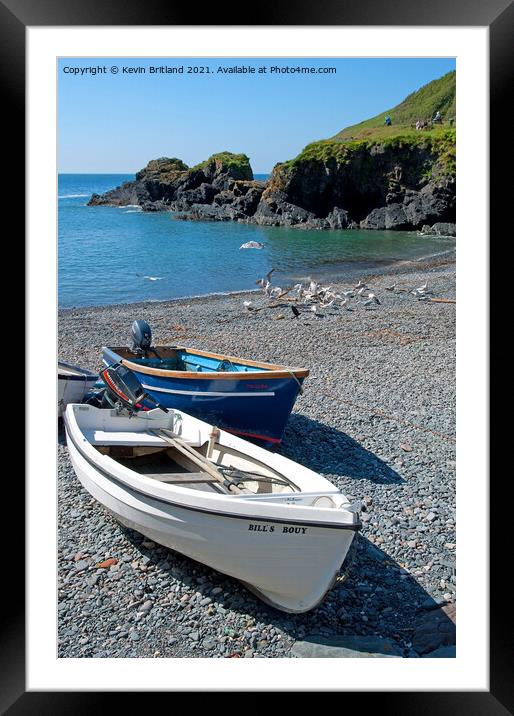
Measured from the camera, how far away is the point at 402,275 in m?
27.5

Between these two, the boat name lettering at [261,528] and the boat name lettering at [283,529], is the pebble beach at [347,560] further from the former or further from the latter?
the boat name lettering at [261,528]

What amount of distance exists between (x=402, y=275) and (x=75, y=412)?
872 inches

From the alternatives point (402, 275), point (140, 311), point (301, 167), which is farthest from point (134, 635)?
point (301, 167)

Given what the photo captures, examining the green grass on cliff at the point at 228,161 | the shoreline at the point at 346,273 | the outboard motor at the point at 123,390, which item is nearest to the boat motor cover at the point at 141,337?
the outboard motor at the point at 123,390

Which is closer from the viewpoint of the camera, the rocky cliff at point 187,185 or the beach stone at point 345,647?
the beach stone at point 345,647

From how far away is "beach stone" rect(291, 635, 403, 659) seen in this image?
508 centimetres

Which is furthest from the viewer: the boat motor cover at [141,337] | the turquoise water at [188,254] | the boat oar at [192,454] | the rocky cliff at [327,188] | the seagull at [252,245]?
the rocky cliff at [327,188]

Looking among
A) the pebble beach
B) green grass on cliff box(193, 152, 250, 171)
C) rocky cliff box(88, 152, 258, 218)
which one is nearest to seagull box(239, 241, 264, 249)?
rocky cliff box(88, 152, 258, 218)

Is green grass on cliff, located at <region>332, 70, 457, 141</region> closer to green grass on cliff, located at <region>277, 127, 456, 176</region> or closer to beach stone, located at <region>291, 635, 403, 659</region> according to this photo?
green grass on cliff, located at <region>277, 127, 456, 176</region>

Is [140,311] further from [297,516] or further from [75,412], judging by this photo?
[297,516]

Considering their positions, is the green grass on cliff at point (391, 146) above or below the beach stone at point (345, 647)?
above
